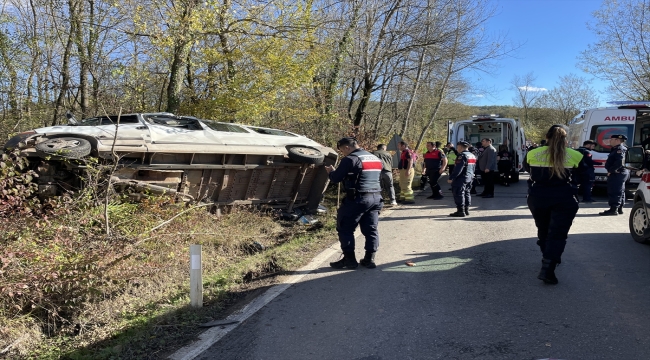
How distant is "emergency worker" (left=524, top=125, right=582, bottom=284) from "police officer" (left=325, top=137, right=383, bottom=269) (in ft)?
6.11

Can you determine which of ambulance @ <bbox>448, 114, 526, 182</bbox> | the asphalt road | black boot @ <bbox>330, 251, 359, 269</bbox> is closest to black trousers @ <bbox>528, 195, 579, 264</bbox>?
the asphalt road

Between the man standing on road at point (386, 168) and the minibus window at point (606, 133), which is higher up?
the minibus window at point (606, 133)

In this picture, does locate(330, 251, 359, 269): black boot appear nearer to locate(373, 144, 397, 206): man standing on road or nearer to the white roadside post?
the white roadside post

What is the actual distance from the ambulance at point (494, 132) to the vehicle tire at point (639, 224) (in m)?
9.18

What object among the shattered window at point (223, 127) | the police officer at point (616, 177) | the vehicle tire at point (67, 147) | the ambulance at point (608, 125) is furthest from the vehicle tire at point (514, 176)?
the vehicle tire at point (67, 147)

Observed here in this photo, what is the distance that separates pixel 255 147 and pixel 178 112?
160 inches

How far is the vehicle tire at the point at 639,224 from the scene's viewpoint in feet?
20.5

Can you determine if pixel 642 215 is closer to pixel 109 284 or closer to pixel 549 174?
pixel 549 174

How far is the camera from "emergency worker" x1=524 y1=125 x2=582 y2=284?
463cm

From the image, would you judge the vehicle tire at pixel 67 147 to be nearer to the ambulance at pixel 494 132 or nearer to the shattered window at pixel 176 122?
the shattered window at pixel 176 122

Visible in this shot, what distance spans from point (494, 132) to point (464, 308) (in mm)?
13675

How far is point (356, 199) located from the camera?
17.6 ft

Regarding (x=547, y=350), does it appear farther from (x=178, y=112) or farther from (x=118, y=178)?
(x=178, y=112)

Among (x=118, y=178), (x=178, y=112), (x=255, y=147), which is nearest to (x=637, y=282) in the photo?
(x=255, y=147)
